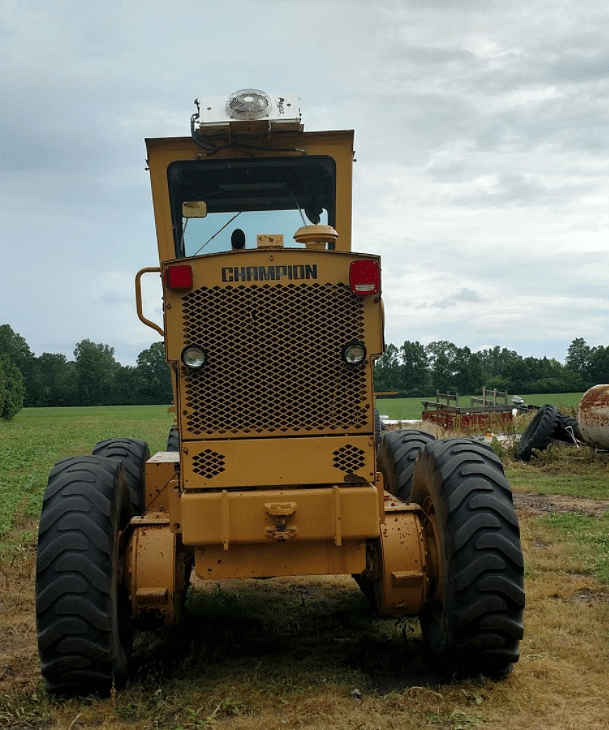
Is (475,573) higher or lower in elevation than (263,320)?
lower

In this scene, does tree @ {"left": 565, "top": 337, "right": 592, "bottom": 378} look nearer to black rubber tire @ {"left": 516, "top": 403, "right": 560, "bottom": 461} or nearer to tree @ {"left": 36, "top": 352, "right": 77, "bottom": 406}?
tree @ {"left": 36, "top": 352, "right": 77, "bottom": 406}

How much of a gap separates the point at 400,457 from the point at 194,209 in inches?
96.7

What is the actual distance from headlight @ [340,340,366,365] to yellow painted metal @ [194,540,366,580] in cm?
100

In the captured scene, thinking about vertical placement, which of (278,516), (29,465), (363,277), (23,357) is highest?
(23,357)

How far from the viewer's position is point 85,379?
93.9 meters

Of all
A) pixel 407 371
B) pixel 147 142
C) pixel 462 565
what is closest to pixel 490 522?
pixel 462 565

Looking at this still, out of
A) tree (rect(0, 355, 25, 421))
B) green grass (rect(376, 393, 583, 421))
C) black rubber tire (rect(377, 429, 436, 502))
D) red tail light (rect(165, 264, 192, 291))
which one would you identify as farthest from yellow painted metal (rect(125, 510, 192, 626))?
tree (rect(0, 355, 25, 421))

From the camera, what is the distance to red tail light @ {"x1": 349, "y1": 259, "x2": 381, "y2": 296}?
475 cm

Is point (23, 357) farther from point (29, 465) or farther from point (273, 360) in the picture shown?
point (273, 360)

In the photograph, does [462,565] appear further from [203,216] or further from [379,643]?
[203,216]

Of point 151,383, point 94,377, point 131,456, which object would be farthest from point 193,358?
point 94,377

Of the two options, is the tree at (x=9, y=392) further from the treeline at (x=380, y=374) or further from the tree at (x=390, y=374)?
the tree at (x=390, y=374)

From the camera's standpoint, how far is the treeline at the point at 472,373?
233ft

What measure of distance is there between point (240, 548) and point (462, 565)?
3.98 feet
